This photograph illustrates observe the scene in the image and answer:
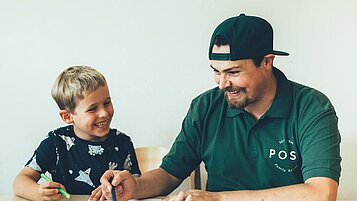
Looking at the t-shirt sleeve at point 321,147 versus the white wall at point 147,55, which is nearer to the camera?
the t-shirt sleeve at point 321,147

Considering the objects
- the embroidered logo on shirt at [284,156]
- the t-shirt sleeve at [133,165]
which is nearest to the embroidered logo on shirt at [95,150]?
the t-shirt sleeve at [133,165]

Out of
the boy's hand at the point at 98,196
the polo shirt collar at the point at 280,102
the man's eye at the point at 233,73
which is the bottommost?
the boy's hand at the point at 98,196

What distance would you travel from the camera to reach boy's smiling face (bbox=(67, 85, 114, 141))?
5.95 feet

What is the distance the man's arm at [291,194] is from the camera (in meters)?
1.44

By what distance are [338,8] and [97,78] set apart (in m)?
1.03

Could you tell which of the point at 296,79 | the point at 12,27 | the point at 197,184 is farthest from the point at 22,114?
the point at 296,79

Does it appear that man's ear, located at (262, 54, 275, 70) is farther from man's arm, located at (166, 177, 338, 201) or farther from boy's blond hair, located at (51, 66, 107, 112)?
boy's blond hair, located at (51, 66, 107, 112)

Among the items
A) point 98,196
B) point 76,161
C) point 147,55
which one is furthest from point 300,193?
point 147,55

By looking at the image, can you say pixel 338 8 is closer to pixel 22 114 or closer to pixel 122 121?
pixel 122 121

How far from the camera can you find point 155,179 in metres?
1.72

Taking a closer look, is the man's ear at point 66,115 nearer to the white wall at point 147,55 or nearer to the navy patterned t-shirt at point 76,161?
the navy patterned t-shirt at point 76,161

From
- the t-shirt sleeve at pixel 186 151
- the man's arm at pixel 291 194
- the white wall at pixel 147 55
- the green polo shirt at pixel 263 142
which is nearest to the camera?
the man's arm at pixel 291 194

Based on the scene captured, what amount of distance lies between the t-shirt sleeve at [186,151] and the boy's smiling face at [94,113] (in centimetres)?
25

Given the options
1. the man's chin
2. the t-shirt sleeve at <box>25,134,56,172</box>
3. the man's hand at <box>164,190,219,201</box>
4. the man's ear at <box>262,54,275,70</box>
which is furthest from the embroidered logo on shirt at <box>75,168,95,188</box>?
the man's ear at <box>262,54,275,70</box>
